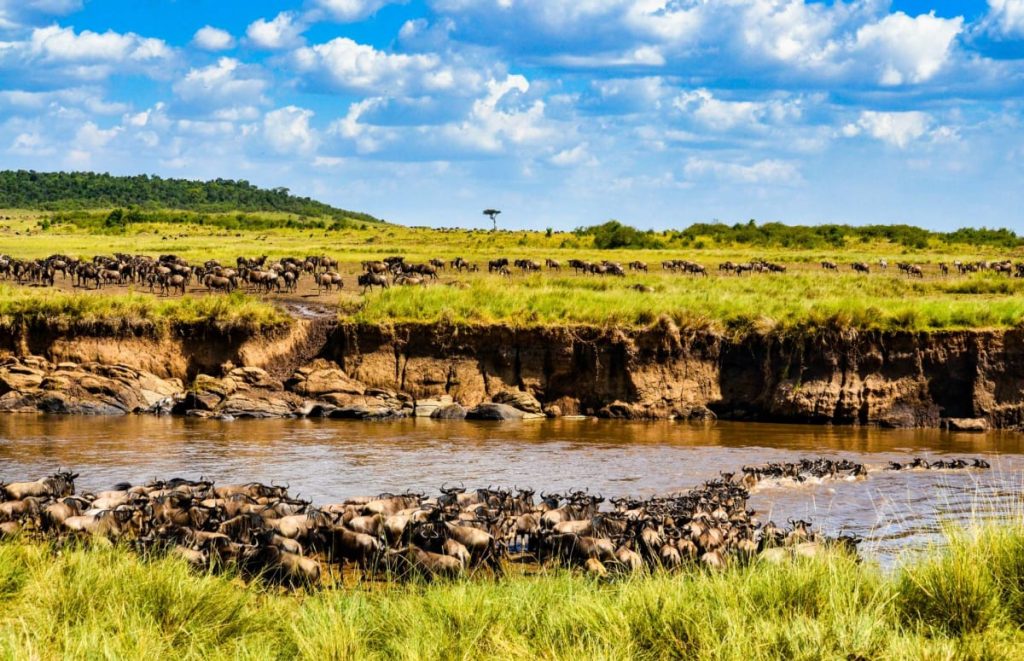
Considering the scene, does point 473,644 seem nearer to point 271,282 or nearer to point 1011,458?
point 1011,458

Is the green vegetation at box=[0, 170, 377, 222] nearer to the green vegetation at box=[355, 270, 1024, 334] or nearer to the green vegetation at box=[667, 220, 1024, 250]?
the green vegetation at box=[667, 220, 1024, 250]

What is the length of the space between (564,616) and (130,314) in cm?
2303

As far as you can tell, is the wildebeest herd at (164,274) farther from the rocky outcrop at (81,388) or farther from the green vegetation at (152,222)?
the green vegetation at (152,222)

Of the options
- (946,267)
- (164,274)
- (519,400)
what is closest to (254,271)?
(164,274)

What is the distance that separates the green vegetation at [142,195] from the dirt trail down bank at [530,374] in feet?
335

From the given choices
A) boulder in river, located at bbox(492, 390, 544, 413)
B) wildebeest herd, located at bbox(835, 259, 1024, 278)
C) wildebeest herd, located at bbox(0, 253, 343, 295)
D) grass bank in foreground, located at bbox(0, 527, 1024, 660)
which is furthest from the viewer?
wildebeest herd, located at bbox(835, 259, 1024, 278)

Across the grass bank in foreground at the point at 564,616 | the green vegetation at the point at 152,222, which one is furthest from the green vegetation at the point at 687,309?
the green vegetation at the point at 152,222

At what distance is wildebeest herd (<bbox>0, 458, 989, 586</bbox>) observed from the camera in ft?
37.4

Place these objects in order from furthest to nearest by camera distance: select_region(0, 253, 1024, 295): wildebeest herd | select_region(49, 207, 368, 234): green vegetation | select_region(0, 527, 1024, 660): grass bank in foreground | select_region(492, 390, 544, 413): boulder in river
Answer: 1. select_region(49, 207, 368, 234): green vegetation
2. select_region(0, 253, 1024, 295): wildebeest herd
3. select_region(492, 390, 544, 413): boulder in river
4. select_region(0, 527, 1024, 660): grass bank in foreground

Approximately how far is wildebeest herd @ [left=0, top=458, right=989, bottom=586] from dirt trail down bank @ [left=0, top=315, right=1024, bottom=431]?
1251 centimetres

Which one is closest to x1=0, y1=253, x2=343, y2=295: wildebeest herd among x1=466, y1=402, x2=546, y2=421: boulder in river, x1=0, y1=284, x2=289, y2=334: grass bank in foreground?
x1=0, y1=284, x2=289, y2=334: grass bank in foreground

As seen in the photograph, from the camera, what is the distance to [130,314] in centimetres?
2878

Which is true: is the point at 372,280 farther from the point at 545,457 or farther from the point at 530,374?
the point at 545,457

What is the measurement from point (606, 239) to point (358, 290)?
35420mm
